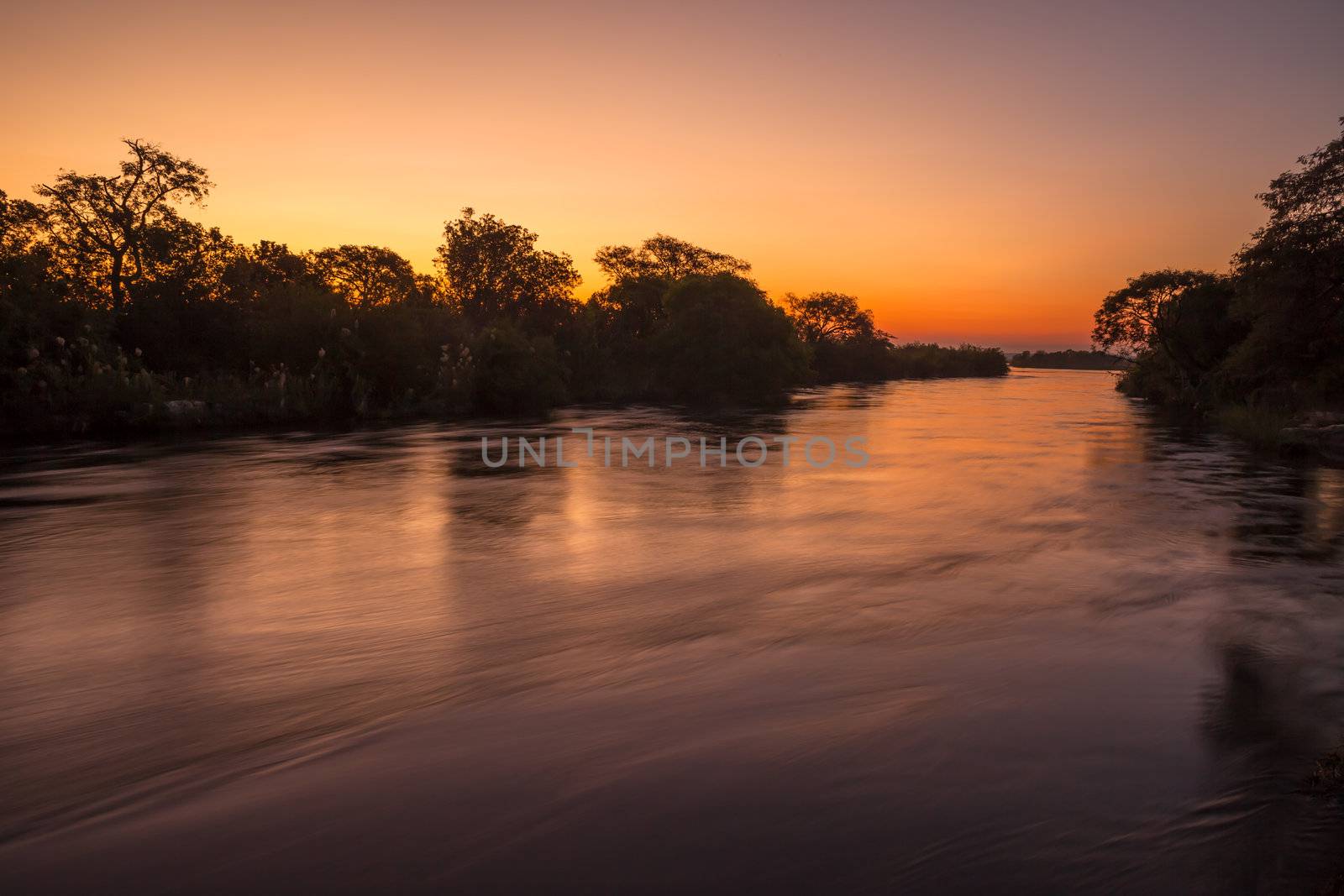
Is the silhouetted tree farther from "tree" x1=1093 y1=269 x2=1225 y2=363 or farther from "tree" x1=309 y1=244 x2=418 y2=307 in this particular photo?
"tree" x1=309 y1=244 x2=418 y2=307

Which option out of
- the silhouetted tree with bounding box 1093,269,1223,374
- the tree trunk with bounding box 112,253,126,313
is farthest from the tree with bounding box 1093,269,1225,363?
the tree trunk with bounding box 112,253,126,313

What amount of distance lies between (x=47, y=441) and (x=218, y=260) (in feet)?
59.7

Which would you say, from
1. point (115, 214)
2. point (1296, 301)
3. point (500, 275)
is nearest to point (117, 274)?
point (115, 214)

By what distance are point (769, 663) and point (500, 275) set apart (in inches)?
2335

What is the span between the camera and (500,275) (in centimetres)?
6191

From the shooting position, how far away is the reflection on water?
400 cm

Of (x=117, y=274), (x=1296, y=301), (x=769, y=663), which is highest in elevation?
(x=117, y=274)

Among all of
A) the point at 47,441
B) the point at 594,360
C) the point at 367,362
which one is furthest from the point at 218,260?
the point at 594,360

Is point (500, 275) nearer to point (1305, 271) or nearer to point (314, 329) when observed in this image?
point (314, 329)

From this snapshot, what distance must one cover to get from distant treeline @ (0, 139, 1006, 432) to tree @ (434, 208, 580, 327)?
13cm

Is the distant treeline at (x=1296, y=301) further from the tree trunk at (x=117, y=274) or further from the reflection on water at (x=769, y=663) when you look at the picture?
the tree trunk at (x=117, y=274)

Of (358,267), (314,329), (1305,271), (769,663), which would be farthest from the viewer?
(358,267)

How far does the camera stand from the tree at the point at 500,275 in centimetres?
6134

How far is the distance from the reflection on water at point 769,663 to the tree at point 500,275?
48.3m
